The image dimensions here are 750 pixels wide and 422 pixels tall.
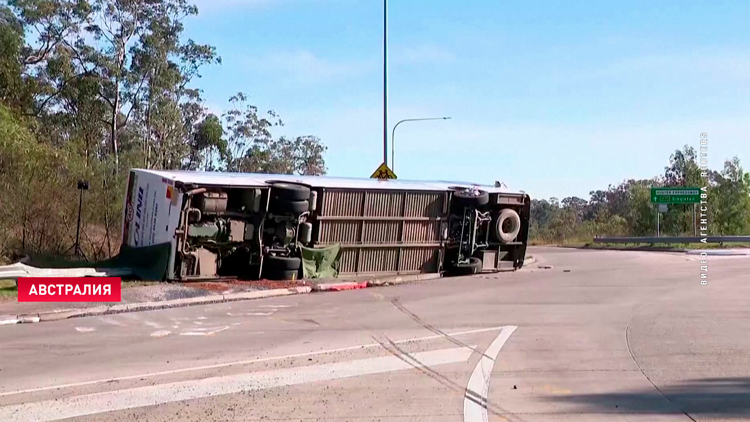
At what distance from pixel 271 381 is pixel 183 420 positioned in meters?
1.66

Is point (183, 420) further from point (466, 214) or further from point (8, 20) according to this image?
point (8, 20)

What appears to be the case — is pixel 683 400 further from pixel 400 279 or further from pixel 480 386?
pixel 400 279

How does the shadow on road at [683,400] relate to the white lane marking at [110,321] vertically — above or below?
above

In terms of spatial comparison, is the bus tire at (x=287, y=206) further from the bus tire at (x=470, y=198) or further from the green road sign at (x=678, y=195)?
the green road sign at (x=678, y=195)

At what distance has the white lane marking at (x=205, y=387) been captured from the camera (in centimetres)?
711

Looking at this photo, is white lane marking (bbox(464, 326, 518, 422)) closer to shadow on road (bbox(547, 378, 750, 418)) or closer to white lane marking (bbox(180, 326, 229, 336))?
shadow on road (bbox(547, 378, 750, 418))

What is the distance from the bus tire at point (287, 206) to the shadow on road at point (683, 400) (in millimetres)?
11693

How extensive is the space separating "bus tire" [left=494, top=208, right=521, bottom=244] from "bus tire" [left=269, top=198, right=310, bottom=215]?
6.67 meters

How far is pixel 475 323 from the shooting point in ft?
42.0

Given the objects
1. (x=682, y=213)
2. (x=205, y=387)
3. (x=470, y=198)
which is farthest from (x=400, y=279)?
(x=682, y=213)

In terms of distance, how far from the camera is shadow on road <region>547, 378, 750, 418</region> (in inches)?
287

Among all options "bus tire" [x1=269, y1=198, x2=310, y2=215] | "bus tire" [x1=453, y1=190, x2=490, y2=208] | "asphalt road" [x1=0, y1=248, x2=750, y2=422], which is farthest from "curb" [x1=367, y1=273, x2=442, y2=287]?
"asphalt road" [x1=0, y1=248, x2=750, y2=422]

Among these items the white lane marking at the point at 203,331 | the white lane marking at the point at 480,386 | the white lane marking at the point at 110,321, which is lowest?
the white lane marking at the point at 110,321

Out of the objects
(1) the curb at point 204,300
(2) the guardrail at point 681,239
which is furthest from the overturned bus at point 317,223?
(2) the guardrail at point 681,239
